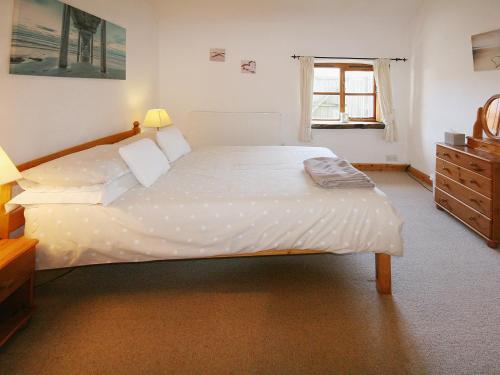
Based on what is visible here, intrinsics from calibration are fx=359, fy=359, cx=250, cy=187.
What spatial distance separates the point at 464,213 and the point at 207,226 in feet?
8.28

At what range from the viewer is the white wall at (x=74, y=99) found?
2.21 metres

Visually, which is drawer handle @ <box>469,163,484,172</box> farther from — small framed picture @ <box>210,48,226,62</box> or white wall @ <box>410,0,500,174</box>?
small framed picture @ <box>210,48,226,62</box>

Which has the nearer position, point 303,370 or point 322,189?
point 303,370

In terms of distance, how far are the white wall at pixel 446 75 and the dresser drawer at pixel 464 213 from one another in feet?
2.94

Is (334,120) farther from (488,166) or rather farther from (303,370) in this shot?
(303,370)

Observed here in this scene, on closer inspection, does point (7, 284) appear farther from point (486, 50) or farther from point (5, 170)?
point (486, 50)

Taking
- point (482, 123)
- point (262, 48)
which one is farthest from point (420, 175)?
point (262, 48)

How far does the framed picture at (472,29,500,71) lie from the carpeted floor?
1.91m

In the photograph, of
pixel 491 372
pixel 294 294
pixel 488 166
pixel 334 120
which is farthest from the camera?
pixel 334 120

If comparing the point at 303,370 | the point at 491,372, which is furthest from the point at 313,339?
the point at 491,372

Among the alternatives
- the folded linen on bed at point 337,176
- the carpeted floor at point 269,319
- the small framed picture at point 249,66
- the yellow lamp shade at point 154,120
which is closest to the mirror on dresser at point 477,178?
the carpeted floor at point 269,319

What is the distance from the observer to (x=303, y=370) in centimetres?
162

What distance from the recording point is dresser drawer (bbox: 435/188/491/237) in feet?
9.78

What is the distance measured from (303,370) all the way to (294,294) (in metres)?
0.66
